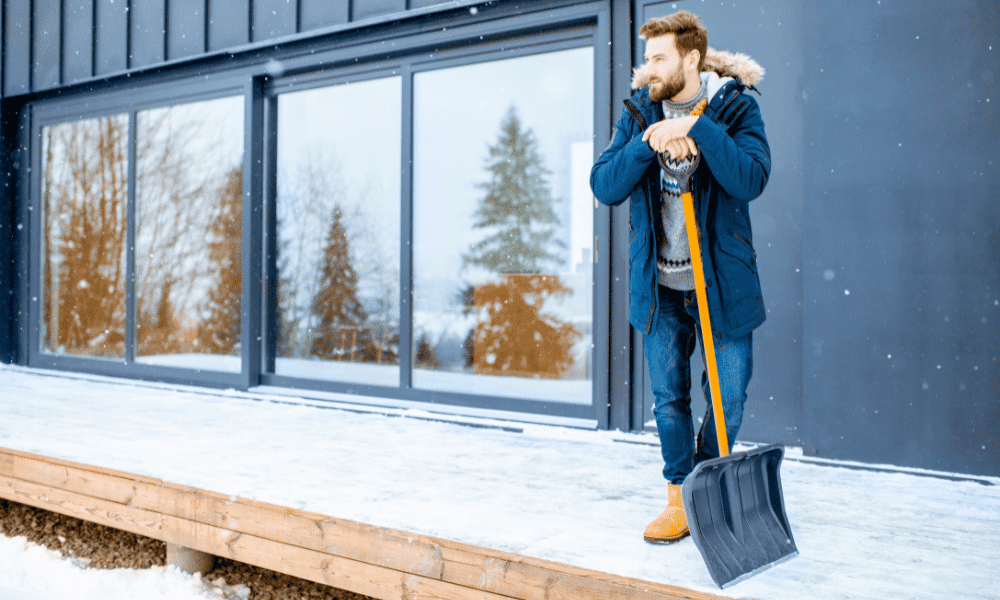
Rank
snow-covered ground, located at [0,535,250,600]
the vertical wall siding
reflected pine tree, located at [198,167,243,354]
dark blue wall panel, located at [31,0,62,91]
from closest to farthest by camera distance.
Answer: snow-covered ground, located at [0,535,250,600] → the vertical wall siding → reflected pine tree, located at [198,167,243,354] → dark blue wall panel, located at [31,0,62,91]

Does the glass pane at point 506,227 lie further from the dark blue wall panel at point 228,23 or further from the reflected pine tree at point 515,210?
the dark blue wall panel at point 228,23

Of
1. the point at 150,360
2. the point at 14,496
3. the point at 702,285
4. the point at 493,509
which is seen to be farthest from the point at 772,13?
the point at 150,360

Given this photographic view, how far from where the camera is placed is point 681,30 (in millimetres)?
1953

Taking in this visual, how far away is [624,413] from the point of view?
3.72m

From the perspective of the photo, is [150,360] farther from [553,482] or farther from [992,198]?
[992,198]

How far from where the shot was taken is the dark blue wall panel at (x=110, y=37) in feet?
18.2

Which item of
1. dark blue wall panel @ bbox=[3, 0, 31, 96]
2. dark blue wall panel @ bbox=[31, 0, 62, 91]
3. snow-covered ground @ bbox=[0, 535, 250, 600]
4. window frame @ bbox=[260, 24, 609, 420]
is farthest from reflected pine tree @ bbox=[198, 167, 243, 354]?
snow-covered ground @ bbox=[0, 535, 250, 600]

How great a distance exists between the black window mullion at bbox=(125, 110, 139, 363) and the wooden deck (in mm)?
2835

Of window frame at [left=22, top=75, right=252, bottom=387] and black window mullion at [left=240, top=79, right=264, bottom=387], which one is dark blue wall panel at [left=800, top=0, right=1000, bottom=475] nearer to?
black window mullion at [left=240, top=79, right=264, bottom=387]

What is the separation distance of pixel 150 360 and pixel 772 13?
5052mm

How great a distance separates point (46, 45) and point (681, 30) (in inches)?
242

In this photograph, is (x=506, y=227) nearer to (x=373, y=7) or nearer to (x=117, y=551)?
(x=373, y=7)

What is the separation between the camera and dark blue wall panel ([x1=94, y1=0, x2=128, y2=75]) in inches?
218

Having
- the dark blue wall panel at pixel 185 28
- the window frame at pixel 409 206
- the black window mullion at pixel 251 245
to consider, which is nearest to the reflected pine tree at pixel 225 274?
the black window mullion at pixel 251 245
